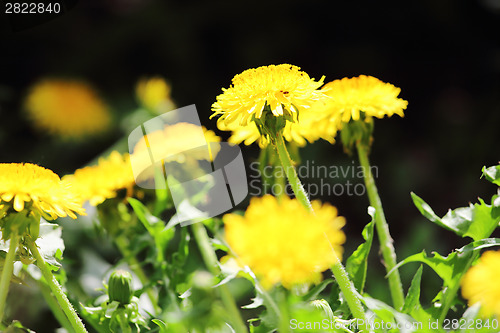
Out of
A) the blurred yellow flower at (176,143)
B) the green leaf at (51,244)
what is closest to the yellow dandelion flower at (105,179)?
the blurred yellow flower at (176,143)

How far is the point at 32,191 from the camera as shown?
0.59 m

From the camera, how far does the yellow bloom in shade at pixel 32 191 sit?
0.59 meters

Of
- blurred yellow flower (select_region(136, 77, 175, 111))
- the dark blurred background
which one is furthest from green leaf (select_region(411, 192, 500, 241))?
the dark blurred background

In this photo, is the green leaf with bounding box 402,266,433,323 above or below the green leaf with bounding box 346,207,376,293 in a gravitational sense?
below

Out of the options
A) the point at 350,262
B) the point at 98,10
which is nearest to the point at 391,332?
the point at 350,262

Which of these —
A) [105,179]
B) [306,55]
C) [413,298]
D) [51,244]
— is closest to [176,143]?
[105,179]

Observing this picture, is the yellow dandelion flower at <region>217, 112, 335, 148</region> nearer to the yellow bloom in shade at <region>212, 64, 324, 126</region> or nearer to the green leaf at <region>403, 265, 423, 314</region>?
the yellow bloom in shade at <region>212, 64, 324, 126</region>

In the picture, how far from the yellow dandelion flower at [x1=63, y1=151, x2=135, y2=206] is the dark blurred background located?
843 mm

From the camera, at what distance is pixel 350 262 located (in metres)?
0.70

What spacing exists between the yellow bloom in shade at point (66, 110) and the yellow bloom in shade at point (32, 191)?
1.11m

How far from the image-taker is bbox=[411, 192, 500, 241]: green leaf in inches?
27.0

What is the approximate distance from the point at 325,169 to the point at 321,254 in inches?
43.8

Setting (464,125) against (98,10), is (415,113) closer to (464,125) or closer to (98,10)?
(464,125)

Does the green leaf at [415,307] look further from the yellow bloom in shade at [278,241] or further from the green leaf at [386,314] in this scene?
the yellow bloom in shade at [278,241]
